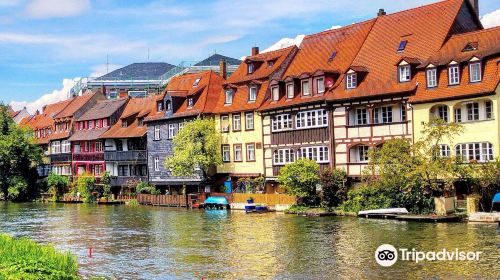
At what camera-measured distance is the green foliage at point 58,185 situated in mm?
Result: 83375

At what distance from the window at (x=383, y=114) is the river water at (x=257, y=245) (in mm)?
7958

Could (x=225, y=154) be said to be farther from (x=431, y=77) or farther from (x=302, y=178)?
(x=431, y=77)

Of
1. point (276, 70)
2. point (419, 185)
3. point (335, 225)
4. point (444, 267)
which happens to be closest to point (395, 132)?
point (419, 185)

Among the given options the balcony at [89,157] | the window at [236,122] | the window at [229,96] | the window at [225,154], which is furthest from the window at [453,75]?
the balcony at [89,157]

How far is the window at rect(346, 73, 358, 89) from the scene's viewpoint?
50.3 metres

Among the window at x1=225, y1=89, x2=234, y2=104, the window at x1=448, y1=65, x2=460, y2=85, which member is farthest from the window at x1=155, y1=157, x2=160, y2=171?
the window at x1=448, y1=65, x2=460, y2=85

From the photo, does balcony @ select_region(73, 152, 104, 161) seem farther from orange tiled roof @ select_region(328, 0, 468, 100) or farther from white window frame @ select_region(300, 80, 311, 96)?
orange tiled roof @ select_region(328, 0, 468, 100)

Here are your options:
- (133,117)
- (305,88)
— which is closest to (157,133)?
(133,117)

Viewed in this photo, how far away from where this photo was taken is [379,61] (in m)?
50.8

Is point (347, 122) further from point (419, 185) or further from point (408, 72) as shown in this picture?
point (419, 185)

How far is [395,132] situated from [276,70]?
1523cm

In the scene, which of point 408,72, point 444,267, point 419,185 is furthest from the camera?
point 408,72

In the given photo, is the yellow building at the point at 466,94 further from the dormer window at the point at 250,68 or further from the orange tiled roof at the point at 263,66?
the dormer window at the point at 250,68

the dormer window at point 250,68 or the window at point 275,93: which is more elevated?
the dormer window at point 250,68
